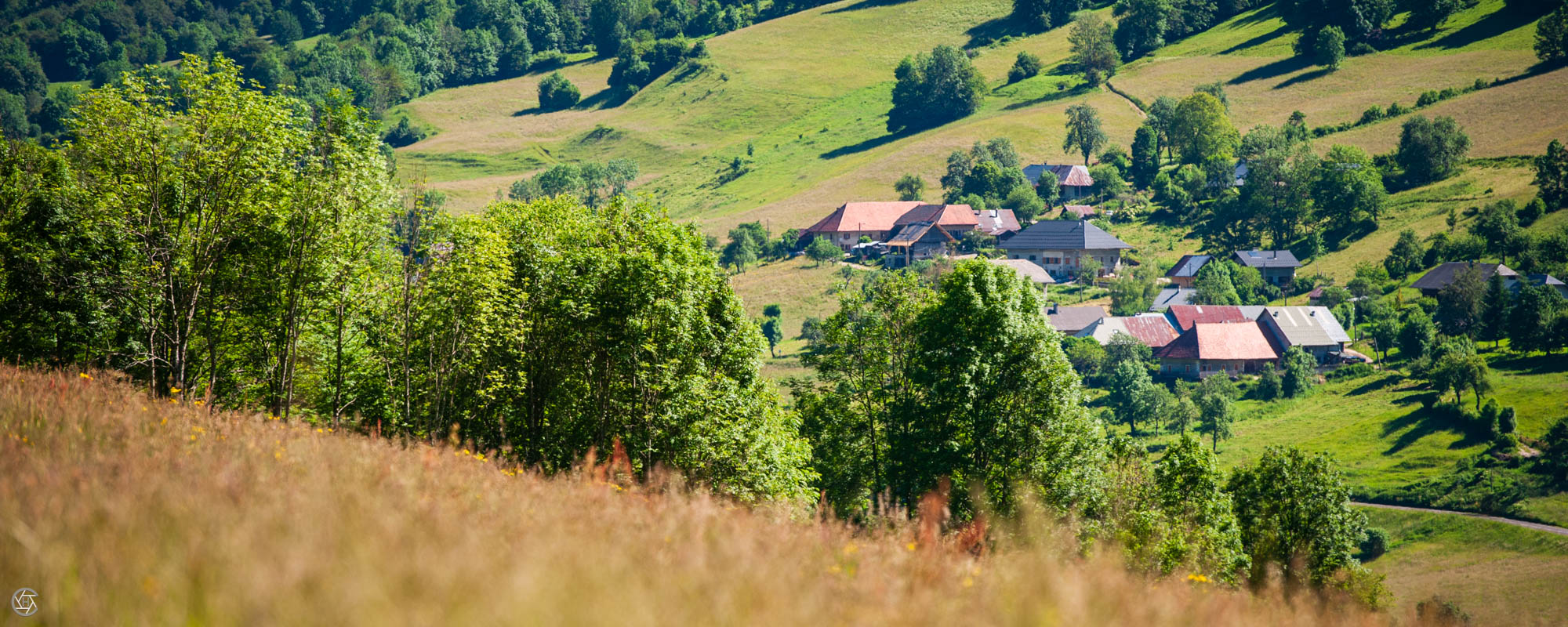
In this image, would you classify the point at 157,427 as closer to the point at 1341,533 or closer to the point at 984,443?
the point at 984,443

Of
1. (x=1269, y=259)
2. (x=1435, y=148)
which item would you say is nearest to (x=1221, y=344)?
(x=1269, y=259)

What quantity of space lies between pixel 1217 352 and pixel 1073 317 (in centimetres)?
1630

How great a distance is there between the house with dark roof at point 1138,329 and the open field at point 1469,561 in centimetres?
4150

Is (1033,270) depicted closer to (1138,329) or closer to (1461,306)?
(1138,329)

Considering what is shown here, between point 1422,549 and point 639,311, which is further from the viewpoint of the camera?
point 1422,549

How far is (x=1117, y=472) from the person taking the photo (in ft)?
128

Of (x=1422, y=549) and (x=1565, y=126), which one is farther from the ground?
(x=1565, y=126)

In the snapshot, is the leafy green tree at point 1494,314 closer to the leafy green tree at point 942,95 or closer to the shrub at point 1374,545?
the shrub at point 1374,545

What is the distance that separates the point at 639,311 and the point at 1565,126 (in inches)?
6232

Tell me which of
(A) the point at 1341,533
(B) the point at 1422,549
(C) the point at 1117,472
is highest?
(C) the point at 1117,472

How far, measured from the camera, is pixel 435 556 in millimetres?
5055

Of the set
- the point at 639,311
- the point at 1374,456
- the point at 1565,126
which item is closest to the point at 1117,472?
the point at 639,311

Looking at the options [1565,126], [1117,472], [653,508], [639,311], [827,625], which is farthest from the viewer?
[1565,126]

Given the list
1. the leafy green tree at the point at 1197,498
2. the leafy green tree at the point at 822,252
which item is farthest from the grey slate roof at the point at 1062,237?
the leafy green tree at the point at 1197,498
